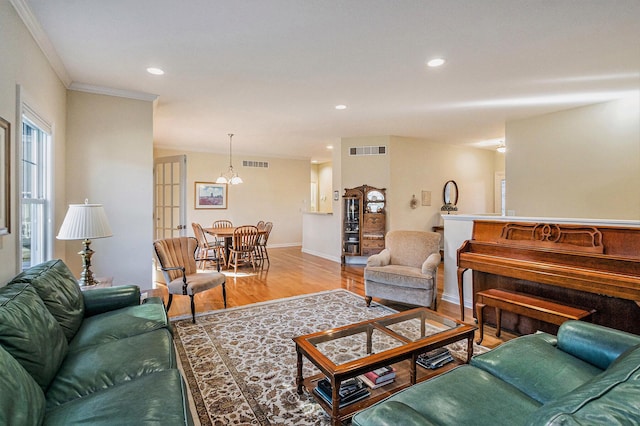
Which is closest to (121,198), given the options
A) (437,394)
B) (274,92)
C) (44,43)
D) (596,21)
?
(44,43)

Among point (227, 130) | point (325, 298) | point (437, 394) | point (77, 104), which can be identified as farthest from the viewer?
point (227, 130)

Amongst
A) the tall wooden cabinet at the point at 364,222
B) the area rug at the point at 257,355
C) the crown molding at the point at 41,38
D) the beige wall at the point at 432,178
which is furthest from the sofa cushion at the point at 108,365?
the beige wall at the point at 432,178

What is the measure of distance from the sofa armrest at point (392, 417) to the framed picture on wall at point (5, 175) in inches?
94.4

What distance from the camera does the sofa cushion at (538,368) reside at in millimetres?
1478

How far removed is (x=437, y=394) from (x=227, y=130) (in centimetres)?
559

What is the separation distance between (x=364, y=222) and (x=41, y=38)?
17.3 feet

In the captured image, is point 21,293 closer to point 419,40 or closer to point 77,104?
point 77,104

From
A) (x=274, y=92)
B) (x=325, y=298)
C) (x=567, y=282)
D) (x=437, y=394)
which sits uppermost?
(x=274, y=92)

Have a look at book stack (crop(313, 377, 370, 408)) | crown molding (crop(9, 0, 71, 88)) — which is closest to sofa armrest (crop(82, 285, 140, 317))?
book stack (crop(313, 377, 370, 408))

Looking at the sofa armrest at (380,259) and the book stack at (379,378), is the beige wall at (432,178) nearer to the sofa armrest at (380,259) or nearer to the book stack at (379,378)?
the sofa armrest at (380,259)

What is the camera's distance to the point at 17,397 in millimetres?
1116

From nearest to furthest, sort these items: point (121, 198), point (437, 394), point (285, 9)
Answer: point (437, 394) → point (285, 9) → point (121, 198)

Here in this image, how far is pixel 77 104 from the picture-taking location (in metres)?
3.67

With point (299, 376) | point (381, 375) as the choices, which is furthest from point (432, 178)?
point (299, 376)
